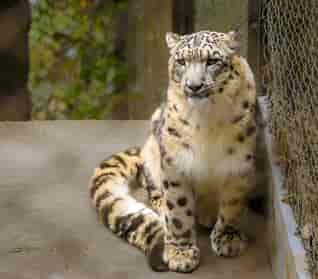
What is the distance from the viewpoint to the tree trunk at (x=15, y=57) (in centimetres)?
495

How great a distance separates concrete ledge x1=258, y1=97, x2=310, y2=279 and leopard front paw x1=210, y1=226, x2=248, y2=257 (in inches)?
4.0

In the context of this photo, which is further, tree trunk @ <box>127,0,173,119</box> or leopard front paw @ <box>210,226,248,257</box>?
tree trunk @ <box>127,0,173,119</box>

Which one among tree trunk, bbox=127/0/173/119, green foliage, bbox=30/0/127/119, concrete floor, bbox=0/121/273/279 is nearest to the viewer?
concrete floor, bbox=0/121/273/279

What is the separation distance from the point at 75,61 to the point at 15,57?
5.03 ft

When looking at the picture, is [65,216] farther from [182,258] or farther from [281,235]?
[281,235]

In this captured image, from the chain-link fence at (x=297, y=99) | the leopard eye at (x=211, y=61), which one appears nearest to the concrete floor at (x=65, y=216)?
the chain-link fence at (x=297, y=99)

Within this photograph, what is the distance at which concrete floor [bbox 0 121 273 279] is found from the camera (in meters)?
3.45

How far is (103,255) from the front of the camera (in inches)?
140

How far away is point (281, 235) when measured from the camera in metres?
3.22

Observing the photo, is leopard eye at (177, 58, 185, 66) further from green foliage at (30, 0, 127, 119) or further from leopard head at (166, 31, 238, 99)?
green foliage at (30, 0, 127, 119)

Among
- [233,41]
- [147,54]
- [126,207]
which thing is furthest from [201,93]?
[147,54]

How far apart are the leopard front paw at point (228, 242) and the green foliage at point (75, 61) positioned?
3031mm

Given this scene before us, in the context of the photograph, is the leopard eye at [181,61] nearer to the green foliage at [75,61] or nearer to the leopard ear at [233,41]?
the leopard ear at [233,41]

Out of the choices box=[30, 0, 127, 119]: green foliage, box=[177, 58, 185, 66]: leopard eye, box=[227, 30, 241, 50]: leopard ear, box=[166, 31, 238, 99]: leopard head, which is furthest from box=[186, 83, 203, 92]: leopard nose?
box=[30, 0, 127, 119]: green foliage
